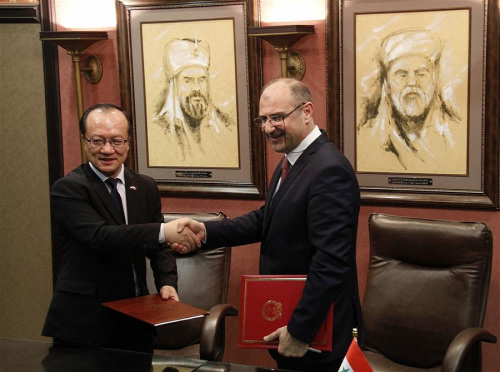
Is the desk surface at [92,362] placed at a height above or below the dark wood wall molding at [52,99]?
below

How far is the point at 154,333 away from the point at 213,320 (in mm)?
497

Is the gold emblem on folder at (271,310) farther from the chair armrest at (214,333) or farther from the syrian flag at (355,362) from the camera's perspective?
the syrian flag at (355,362)

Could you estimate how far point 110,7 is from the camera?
14.4ft

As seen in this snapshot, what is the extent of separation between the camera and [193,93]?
4246 millimetres

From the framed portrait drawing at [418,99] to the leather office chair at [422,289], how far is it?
323mm

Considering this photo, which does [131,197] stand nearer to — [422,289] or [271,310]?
[271,310]

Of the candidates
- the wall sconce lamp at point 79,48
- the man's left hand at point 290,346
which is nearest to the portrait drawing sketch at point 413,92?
the man's left hand at point 290,346

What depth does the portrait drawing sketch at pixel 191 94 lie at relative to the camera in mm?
4156

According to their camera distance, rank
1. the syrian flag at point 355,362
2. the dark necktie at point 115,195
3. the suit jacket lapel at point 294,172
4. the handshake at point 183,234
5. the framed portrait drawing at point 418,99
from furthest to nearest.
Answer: the framed portrait drawing at point 418,99 < the handshake at point 183,234 < the dark necktie at point 115,195 < the suit jacket lapel at point 294,172 < the syrian flag at point 355,362

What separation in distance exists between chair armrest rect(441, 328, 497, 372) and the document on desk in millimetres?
1023

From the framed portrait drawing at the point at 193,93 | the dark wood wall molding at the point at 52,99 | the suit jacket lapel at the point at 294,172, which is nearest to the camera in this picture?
the suit jacket lapel at the point at 294,172

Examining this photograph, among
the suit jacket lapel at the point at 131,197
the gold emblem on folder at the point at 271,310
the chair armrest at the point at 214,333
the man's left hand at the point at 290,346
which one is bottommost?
the chair armrest at the point at 214,333

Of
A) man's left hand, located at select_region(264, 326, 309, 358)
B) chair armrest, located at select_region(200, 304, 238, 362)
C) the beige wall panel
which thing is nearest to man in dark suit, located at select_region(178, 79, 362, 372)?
man's left hand, located at select_region(264, 326, 309, 358)

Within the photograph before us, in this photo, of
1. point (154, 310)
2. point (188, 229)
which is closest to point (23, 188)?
point (188, 229)
